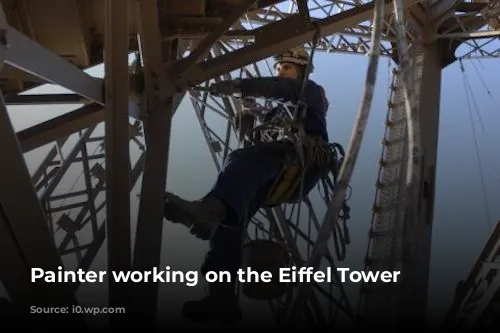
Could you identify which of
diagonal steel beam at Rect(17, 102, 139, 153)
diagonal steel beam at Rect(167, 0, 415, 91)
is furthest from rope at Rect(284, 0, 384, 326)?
diagonal steel beam at Rect(17, 102, 139, 153)

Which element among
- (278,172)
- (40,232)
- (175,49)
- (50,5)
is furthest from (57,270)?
(175,49)

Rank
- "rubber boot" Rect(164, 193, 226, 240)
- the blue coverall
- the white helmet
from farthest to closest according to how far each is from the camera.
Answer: the white helmet
the blue coverall
"rubber boot" Rect(164, 193, 226, 240)

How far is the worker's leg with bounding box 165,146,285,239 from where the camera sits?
5.52m

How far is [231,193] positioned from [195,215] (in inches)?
24.2

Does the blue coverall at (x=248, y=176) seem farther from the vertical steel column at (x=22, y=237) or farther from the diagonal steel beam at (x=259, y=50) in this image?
the vertical steel column at (x=22, y=237)

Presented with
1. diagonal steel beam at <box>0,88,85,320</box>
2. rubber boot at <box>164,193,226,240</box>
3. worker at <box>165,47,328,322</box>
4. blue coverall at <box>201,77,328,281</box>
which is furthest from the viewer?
blue coverall at <box>201,77,328,281</box>

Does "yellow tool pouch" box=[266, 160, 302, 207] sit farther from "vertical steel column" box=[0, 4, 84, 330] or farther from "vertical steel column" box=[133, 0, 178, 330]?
"vertical steel column" box=[0, 4, 84, 330]

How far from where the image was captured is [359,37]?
13039mm

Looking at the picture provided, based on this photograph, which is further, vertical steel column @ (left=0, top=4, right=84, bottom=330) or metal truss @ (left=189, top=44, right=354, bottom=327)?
metal truss @ (left=189, top=44, right=354, bottom=327)

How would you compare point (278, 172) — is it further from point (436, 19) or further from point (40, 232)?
point (436, 19)

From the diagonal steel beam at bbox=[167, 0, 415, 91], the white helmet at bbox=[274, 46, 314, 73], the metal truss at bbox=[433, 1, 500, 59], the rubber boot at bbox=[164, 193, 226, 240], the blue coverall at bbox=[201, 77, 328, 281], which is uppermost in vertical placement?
the metal truss at bbox=[433, 1, 500, 59]

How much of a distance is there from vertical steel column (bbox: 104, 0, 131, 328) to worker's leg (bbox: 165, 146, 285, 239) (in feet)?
1.33

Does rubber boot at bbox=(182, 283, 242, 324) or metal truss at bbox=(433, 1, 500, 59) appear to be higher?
metal truss at bbox=(433, 1, 500, 59)

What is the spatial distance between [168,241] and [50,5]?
12.7 ft
